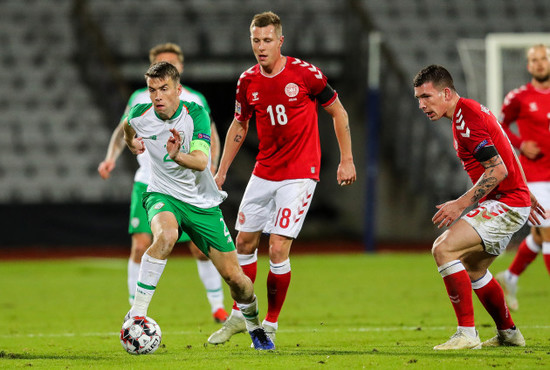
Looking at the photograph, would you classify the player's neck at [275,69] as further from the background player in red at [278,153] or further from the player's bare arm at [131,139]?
the player's bare arm at [131,139]

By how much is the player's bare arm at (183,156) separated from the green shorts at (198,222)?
1.16 feet

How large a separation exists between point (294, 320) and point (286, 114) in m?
2.38

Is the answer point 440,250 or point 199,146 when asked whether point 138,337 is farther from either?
point 440,250

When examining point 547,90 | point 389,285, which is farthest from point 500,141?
point 389,285

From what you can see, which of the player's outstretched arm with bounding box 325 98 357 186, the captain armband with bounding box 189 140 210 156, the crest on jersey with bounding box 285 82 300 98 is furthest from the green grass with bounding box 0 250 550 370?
the crest on jersey with bounding box 285 82 300 98

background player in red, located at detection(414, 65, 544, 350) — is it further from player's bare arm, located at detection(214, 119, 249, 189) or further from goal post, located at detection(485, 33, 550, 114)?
goal post, located at detection(485, 33, 550, 114)

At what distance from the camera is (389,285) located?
11125mm

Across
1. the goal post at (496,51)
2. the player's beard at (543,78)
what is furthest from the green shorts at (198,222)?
the goal post at (496,51)

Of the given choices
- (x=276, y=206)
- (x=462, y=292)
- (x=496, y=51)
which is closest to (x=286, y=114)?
(x=276, y=206)

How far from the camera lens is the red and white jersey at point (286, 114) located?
6.54 m

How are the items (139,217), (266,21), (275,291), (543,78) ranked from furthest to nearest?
(543,78) → (139,217) → (275,291) → (266,21)

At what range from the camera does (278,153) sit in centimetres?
664

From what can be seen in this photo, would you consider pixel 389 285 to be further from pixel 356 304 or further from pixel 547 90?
pixel 547 90

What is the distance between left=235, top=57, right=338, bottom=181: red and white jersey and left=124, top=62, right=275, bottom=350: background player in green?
0.58 m
